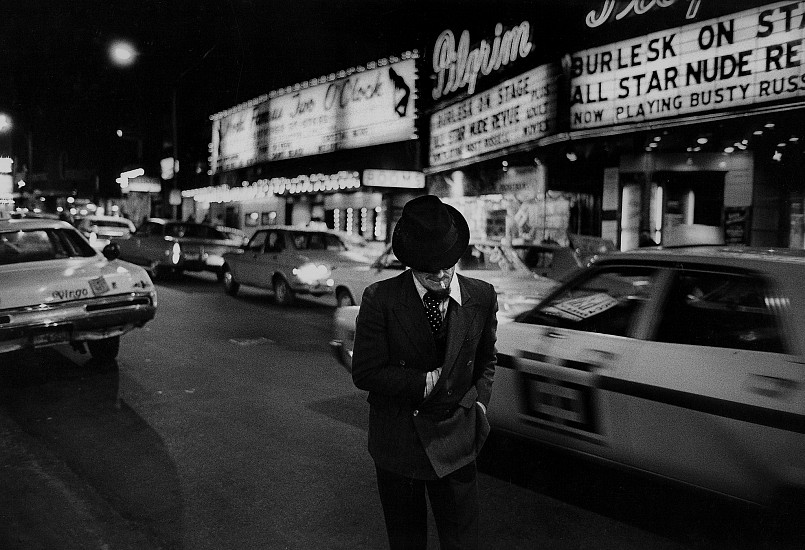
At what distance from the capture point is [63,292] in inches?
285

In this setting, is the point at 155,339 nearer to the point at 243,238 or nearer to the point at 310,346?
the point at 310,346

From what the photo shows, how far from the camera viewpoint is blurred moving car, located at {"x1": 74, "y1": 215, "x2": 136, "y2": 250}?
2286 centimetres

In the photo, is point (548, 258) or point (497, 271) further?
point (548, 258)

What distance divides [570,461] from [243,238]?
1635 centimetres

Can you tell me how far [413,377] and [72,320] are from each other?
581 centimetres

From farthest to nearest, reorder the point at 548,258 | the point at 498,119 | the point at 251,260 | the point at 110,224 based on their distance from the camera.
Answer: the point at 110,224, the point at 498,119, the point at 251,260, the point at 548,258

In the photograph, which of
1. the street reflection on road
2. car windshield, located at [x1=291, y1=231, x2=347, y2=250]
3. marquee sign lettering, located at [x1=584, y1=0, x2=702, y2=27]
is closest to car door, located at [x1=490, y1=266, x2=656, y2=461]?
the street reflection on road

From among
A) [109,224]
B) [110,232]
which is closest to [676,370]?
[110,232]

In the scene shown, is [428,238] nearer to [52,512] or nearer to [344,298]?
[52,512]

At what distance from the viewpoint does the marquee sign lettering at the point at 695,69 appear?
31.7 ft

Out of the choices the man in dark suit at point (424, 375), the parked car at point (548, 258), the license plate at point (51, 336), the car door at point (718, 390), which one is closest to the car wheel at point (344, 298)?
the parked car at point (548, 258)

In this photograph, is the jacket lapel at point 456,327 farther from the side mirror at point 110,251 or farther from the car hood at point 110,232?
the car hood at point 110,232

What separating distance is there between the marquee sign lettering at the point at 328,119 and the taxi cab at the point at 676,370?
1813cm

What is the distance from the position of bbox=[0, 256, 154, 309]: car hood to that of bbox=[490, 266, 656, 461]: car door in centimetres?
479
